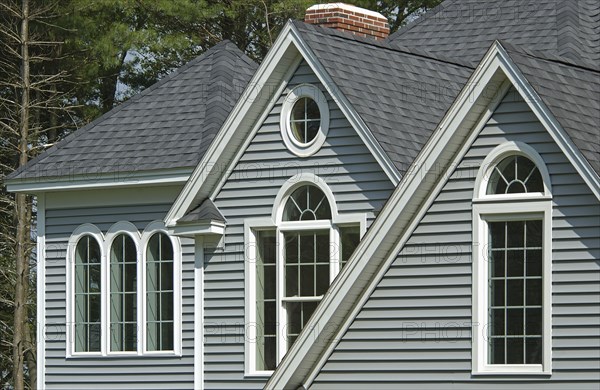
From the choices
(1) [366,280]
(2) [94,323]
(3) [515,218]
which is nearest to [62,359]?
(2) [94,323]

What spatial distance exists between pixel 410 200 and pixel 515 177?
112 cm

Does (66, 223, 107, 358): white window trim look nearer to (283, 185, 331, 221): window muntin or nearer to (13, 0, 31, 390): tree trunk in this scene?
(283, 185, 331, 221): window muntin

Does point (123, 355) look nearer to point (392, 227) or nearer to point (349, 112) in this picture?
point (349, 112)

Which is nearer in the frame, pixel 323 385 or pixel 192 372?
pixel 323 385

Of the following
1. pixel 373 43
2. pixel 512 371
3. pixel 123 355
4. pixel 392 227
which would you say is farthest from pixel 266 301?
pixel 512 371

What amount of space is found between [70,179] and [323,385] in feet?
27.5

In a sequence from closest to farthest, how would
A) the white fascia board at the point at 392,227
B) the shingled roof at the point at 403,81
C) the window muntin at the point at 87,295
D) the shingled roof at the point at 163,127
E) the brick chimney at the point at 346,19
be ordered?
the white fascia board at the point at 392,227
the shingled roof at the point at 403,81
the shingled roof at the point at 163,127
the brick chimney at the point at 346,19
the window muntin at the point at 87,295

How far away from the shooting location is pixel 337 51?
66.7 ft

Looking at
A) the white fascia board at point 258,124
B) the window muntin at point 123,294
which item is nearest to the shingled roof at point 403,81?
the white fascia board at point 258,124

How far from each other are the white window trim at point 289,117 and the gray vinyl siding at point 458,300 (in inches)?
176

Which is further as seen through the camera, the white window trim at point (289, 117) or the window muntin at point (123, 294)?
the window muntin at point (123, 294)

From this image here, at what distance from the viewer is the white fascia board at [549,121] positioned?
47.5 feet

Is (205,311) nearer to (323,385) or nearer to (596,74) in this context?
(323,385)

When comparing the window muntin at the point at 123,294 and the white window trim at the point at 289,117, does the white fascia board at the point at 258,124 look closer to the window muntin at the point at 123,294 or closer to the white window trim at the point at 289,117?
the white window trim at the point at 289,117
